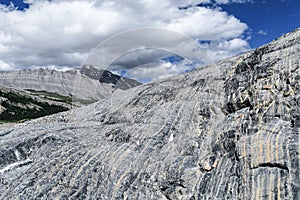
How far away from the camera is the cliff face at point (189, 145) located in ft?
41.6

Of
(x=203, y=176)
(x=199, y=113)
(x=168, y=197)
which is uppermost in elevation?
(x=199, y=113)

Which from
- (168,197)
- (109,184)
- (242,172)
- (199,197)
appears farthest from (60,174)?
(242,172)

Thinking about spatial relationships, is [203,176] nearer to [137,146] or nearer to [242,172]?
[242,172]

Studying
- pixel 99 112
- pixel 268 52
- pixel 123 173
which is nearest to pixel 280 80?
pixel 268 52

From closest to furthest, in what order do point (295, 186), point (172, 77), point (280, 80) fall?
1. point (295, 186)
2. point (280, 80)
3. point (172, 77)

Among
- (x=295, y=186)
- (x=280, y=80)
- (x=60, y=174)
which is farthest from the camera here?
(x=60, y=174)

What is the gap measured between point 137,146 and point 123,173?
2.14m

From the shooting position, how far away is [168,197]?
14266 mm

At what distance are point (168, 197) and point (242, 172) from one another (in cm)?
381

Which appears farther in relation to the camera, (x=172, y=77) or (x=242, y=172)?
(x=172, y=77)

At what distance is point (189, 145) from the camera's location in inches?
637

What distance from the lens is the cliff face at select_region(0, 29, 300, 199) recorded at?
12688 millimetres

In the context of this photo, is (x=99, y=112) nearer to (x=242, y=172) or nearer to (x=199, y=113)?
(x=199, y=113)

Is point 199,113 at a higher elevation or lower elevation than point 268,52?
lower
